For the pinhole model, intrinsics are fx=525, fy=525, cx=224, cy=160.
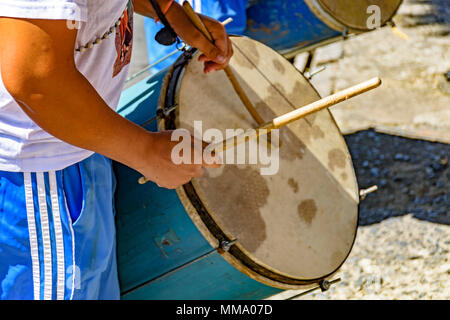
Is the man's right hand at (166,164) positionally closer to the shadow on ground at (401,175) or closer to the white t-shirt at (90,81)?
the white t-shirt at (90,81)

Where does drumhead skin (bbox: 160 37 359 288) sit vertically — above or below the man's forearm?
below

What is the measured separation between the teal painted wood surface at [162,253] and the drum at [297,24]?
0.81m

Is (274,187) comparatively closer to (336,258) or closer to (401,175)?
(336,258)

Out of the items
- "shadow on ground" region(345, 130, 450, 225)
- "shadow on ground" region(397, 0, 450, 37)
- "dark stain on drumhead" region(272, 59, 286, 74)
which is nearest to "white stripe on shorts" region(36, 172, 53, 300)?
"dark stain on drumhead" region(272, 59, 286, 74)

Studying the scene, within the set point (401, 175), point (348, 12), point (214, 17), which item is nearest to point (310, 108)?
point (214, 17)

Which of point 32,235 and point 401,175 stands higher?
point 32,235

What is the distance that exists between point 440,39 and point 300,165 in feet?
6.86

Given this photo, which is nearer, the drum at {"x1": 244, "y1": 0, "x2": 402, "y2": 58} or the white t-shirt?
the white t-shirt

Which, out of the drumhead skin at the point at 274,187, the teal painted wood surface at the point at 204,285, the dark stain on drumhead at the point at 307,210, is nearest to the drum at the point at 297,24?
the drumhead skin at the point at 274,187

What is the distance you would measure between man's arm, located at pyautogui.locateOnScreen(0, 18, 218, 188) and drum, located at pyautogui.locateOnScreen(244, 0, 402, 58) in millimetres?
1222

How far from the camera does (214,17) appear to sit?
69.4 inches

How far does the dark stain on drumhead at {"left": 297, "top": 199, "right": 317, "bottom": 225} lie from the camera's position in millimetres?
1248

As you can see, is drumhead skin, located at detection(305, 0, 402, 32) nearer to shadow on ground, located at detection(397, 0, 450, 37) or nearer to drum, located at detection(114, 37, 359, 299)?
drum, located at detection(114, 37, 359, 299)

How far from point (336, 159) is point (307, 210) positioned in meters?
0.21
